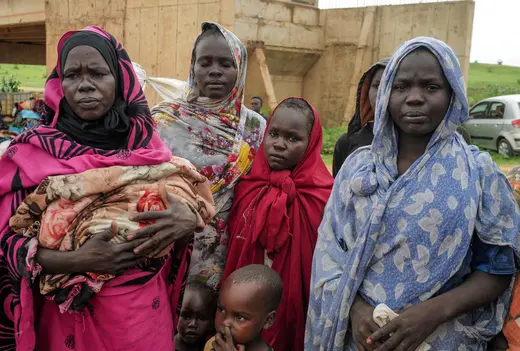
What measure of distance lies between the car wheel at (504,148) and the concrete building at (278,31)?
258 cm

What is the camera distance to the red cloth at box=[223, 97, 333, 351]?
2.37 m

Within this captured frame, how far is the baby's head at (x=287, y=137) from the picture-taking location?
2.43m

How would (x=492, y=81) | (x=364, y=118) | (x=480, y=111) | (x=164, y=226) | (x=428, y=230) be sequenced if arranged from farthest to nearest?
(x=492, y=81) → (x=480, y=111) → (x=364, y=118) → (x=164, y=226) → (x=428, y=230)

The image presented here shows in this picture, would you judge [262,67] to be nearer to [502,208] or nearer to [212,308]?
[212,308]

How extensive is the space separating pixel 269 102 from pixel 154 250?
9.19 metres

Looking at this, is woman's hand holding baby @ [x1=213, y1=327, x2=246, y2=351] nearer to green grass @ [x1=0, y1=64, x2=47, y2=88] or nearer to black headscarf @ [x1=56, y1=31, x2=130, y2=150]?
black headscarf @ [x1=56, y1=31, x2=130, y2=150]

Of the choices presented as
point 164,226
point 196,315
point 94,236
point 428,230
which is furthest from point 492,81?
point 94,236

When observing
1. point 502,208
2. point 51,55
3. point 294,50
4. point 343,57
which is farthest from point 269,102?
point 502,208

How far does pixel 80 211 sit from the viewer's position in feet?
5.66

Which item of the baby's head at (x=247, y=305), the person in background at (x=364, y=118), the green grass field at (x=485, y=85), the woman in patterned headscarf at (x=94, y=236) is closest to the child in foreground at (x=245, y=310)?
the baby's head at (x=247, y=305)

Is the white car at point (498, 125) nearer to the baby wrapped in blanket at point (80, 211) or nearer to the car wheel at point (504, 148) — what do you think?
the car wheel at point (504, 148)

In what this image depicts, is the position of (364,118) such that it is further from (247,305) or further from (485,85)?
(485,85)

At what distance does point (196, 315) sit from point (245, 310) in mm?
583

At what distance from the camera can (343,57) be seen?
12.0 metres
